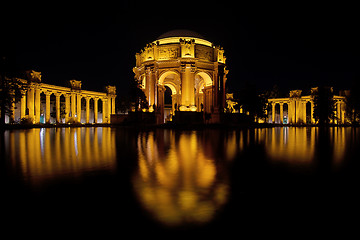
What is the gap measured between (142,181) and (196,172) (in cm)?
143

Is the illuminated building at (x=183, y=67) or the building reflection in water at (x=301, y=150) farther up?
the illuminated building at (x=183, y=67)

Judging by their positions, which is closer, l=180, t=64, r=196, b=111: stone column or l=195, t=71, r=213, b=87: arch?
l=180, t=64, r=196, b=111: stone column

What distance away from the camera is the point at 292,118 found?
65.9m

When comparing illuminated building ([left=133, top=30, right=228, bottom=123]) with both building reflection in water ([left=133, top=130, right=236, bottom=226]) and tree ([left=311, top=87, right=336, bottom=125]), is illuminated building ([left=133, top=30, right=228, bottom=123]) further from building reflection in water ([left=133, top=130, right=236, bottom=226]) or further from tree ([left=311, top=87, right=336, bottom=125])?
building reflection in water ([left=133, top=130, right=236, bottom=226])

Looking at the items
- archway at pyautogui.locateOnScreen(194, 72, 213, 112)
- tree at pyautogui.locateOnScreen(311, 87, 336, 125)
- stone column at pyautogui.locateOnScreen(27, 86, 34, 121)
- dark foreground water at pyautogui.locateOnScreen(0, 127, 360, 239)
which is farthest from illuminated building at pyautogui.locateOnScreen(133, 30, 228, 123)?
dark foreground water at pyautogui.locateOnScreen(0, 127, 360, 239)

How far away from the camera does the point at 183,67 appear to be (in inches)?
1612

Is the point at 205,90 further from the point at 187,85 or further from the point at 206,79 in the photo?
the point at 187,85

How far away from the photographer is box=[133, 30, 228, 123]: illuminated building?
41.4 m

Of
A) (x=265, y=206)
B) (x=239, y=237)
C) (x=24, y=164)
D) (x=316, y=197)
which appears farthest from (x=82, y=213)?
(x=24, y=164)

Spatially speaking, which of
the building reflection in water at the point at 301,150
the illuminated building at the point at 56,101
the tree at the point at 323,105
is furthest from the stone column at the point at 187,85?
the tree at the point at 323,105

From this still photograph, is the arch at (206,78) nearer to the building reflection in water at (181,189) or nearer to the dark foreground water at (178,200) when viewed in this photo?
the building reflection in water at (181,189)

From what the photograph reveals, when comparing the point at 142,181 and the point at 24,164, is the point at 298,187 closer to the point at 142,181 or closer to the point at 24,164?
the point at 142,181

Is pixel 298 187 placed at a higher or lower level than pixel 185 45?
lower

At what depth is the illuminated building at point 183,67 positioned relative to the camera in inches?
1631
